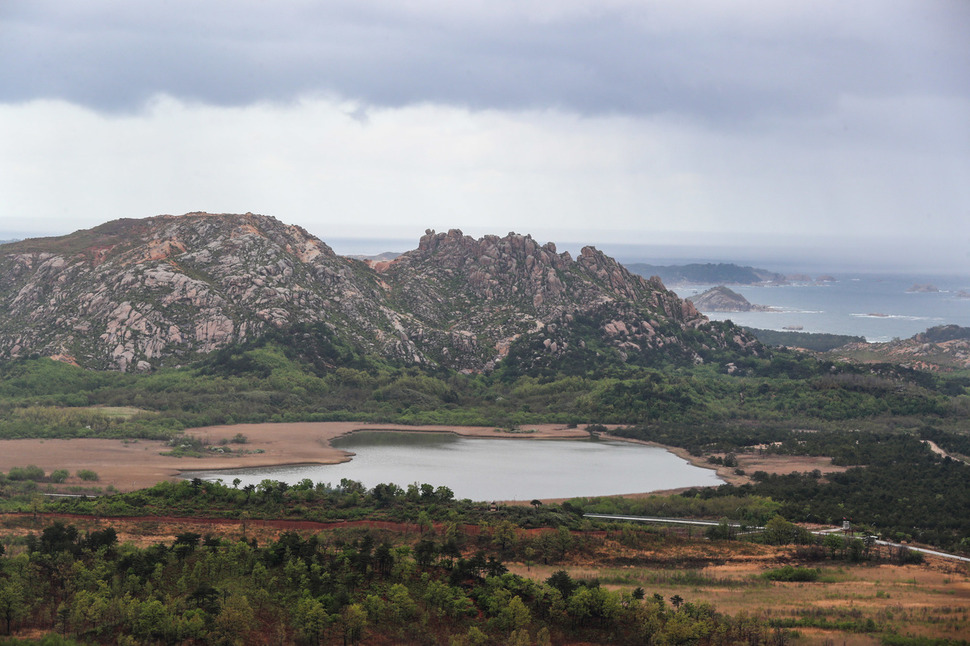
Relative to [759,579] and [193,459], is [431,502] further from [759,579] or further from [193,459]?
[193,459]

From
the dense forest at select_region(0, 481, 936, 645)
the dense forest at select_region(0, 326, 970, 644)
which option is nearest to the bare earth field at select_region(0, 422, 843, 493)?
the dense forest at select_region(0, 326, 970, 644)

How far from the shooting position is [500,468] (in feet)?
250

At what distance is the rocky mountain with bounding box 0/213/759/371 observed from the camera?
11119 cm

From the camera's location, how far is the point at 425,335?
12638cm

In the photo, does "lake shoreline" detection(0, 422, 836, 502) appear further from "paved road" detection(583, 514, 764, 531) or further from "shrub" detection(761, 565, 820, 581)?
"shrub" detection(761, 565, 820, 581)

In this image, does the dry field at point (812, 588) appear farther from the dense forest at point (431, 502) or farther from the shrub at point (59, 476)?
the shrub at point (59, 476)

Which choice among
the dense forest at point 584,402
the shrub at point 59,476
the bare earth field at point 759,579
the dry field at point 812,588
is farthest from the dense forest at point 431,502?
the dry field at point 812,588

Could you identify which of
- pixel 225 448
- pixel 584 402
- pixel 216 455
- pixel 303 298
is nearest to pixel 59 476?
pixel 216 455

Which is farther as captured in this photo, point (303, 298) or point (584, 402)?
point (303, 298)

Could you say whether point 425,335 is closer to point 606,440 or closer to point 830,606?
point 606,440

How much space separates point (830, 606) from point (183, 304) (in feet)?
316

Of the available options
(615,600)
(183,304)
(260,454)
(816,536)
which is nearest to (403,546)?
(615,600)

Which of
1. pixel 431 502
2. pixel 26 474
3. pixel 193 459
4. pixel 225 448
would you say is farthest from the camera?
pixel 225 448

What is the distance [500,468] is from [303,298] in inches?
2204
